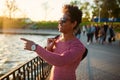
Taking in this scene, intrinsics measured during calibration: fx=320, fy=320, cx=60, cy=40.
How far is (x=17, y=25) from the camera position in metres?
79.9

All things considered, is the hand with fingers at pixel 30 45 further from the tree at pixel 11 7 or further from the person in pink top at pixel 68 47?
the tree at pixel 11 7

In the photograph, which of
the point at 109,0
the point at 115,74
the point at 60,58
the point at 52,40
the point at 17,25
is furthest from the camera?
the point at 109,0

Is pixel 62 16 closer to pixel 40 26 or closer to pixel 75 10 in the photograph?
pixel 75 10

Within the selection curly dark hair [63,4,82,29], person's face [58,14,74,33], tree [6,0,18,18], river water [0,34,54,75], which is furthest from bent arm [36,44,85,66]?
tree [6,0,18,18]

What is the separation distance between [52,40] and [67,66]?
50 centimetres

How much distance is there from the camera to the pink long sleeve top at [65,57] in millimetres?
3016

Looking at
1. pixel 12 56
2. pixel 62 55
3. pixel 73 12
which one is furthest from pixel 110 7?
pixel 62 55

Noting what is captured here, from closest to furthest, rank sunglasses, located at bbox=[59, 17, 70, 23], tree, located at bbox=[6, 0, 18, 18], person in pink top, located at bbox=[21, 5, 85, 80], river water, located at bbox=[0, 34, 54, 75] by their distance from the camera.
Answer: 1. person in pink top, located at bbox=[21, 5, 85, 80]
2. sunglasses, located at bbox=[59, 17, 70, 23]
3. river water, located at bbox=[0, 34, 54, 75]
4. tree, located at bbox=[6, 0, 18, 18]

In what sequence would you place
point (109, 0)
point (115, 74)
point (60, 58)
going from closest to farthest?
1. point (60, 58)
2. point (115, 74)
3. point (109, 0)

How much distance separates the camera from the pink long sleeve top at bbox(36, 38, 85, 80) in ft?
9.89

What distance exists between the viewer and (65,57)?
308 centimetres

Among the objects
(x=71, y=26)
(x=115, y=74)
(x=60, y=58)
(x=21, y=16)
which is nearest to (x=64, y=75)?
(x=60, y=58)

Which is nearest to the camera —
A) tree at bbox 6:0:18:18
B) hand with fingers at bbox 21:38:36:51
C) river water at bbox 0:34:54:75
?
hand with fingers at bbox 21:38:36:51

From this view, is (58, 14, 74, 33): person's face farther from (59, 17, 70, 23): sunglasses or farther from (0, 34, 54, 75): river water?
(0, 34, 54, 75): river water
